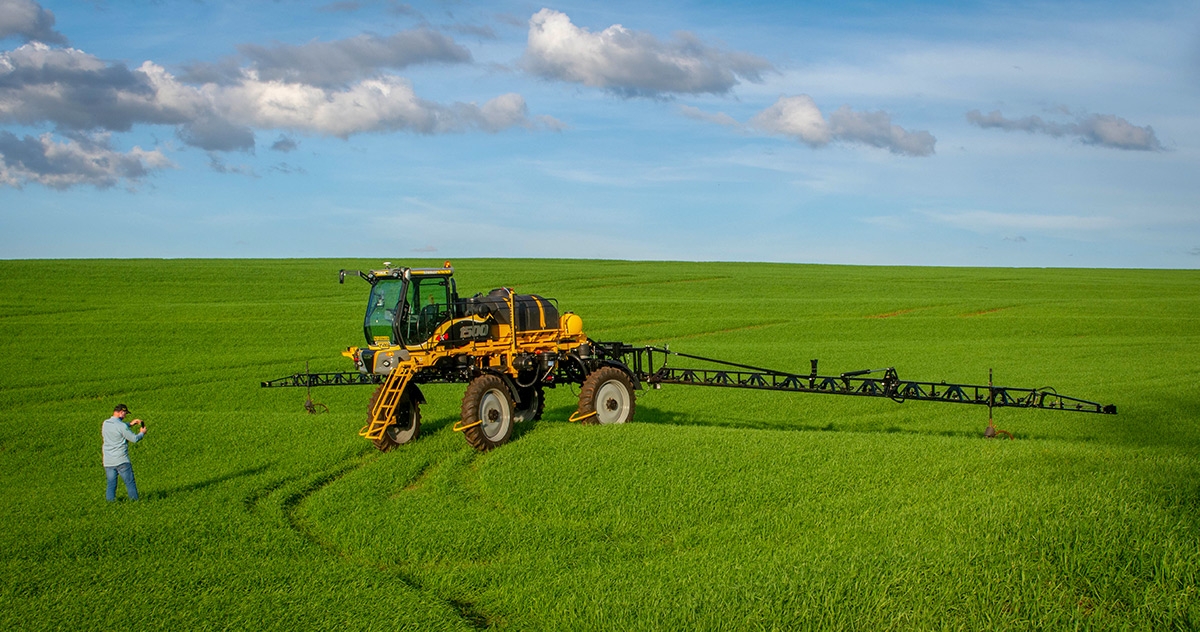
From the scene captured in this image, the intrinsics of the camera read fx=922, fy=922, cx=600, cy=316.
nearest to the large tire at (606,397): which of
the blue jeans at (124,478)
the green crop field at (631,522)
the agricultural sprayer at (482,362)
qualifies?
the agricultural sprayer at (482,362)

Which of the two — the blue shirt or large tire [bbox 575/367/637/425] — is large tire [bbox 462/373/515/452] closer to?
large tire [bbox 575/367/637/425]

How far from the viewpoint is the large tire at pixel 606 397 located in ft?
61.9

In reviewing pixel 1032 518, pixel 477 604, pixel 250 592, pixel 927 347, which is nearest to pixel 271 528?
pixel 250 592

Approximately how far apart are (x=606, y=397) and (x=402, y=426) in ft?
14.0

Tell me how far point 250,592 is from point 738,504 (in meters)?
6.47

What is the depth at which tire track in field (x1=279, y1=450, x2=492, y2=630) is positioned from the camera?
9.93 metres

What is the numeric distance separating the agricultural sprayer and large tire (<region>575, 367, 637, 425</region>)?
0.07ft

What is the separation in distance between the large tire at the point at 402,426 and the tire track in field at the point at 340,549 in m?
0.38

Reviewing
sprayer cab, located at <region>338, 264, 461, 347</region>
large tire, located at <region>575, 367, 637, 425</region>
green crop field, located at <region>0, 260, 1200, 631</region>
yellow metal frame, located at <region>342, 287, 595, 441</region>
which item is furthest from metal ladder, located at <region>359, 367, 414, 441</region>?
large tire, located at <region>575, 367, 637, 425</region>

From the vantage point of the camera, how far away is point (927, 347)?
131ft

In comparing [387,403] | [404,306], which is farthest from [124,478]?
[404,306]

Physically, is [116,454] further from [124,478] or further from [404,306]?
[404,306]

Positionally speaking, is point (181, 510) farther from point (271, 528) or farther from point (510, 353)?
point (510, 353)

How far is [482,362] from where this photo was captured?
18.3 m
